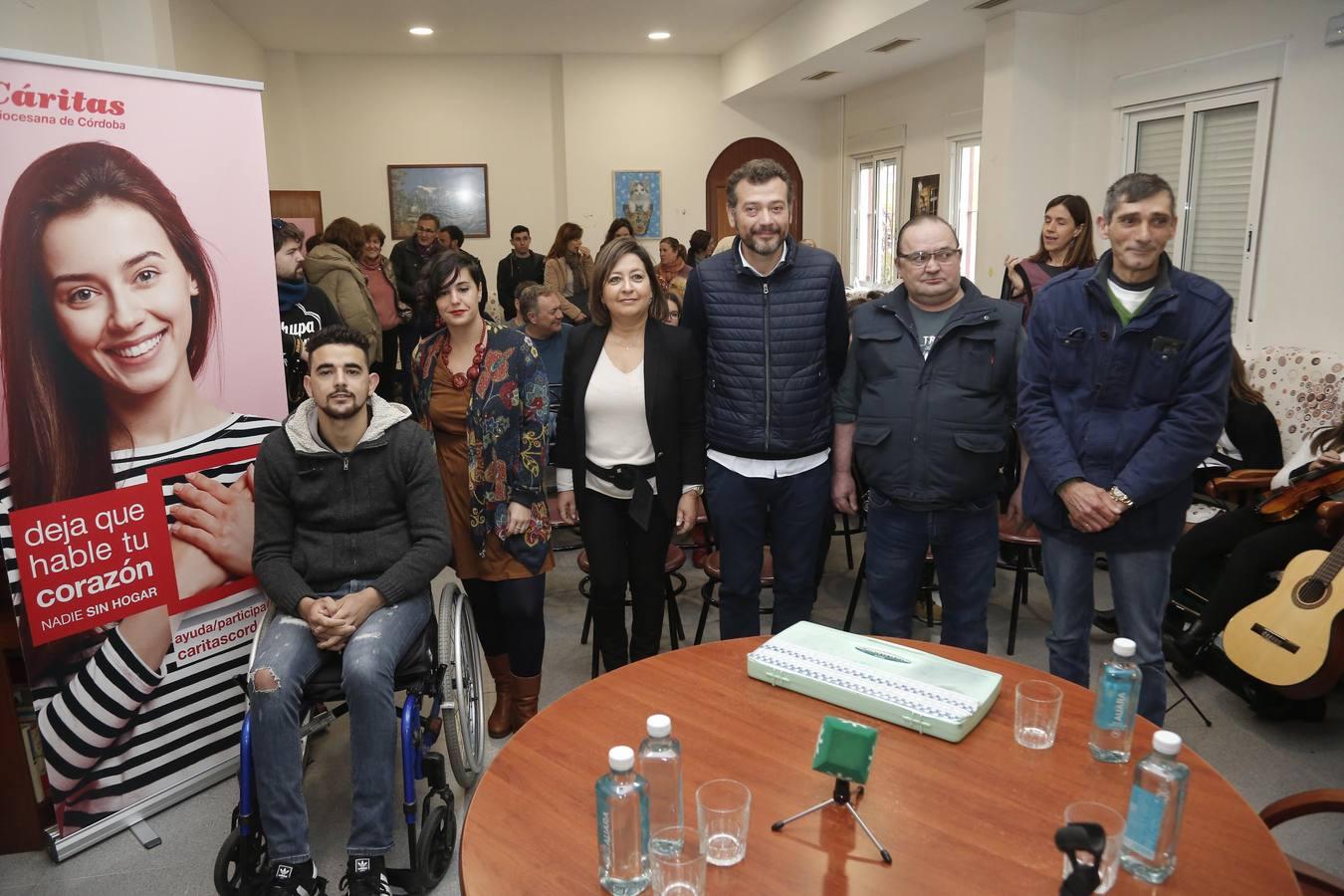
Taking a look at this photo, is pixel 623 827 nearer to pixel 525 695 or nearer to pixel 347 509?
pixel 347 509

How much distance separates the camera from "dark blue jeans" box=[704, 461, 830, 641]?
2.60 meters

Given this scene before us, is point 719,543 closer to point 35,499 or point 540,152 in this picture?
point 35,499

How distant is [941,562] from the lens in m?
2.54

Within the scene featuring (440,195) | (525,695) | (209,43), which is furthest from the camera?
(440,195)

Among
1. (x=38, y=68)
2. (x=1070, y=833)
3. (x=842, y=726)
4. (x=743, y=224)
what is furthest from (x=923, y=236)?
(x=38, y=68)

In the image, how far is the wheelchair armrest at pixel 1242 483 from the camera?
11.5 feet

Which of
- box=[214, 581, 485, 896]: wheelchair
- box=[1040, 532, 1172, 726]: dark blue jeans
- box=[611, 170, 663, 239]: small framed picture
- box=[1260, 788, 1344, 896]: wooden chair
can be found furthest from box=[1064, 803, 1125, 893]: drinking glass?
box=[611, 170, 663, 239]: small framed picture

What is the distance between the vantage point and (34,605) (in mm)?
2193

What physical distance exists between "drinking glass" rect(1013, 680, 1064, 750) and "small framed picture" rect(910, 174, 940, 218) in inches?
270

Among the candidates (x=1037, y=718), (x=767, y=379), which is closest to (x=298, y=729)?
(x=767, y=379)

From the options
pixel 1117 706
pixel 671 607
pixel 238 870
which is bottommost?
pixel 238 870

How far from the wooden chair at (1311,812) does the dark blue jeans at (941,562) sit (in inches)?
40.9

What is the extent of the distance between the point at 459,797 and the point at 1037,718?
5.58 feet

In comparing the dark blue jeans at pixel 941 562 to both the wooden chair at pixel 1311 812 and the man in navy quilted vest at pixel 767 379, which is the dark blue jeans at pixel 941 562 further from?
the wooden chair at pixel 1311 812
